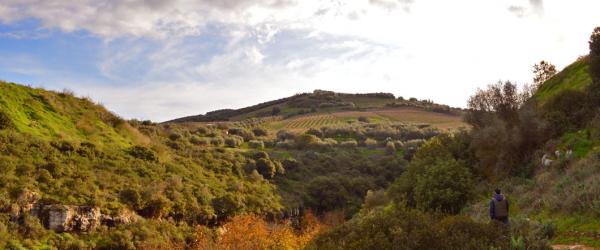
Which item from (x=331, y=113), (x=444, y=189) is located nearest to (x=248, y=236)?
(x=444, y=189)

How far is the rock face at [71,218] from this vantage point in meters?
26.5

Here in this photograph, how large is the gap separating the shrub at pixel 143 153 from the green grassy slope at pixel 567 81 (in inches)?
1192

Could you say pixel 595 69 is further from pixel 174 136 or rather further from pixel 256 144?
pixel 256 144

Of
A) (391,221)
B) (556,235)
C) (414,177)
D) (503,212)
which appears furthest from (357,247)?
(414,177)

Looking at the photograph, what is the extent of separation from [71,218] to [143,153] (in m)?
13.5

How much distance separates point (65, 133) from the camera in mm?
36969

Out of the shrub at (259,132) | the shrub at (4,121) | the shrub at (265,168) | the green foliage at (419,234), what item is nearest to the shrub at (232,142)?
the shrub at (265,168)

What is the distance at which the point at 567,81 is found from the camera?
33250mm

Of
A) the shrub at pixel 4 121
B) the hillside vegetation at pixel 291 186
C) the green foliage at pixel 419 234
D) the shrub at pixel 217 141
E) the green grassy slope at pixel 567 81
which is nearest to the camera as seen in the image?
the green foliage at pixel 419 234

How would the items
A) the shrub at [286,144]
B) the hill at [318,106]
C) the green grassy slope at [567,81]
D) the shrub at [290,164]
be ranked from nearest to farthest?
1. the green grassy slope at [567,81]
2. the shrub at [290,164]
3. the shrub at [286,144]
4. the hill at [318,106]

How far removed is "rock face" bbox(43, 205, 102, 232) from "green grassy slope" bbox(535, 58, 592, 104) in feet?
94.5

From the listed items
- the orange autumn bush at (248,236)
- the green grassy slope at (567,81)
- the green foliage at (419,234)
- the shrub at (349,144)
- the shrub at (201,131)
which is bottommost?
the orange autumn bush at (248,236)

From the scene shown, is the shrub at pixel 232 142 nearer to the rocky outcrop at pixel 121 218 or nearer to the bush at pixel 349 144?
the bush at pixel 349 144

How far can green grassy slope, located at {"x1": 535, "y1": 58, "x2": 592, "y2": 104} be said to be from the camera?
31.2 metres
